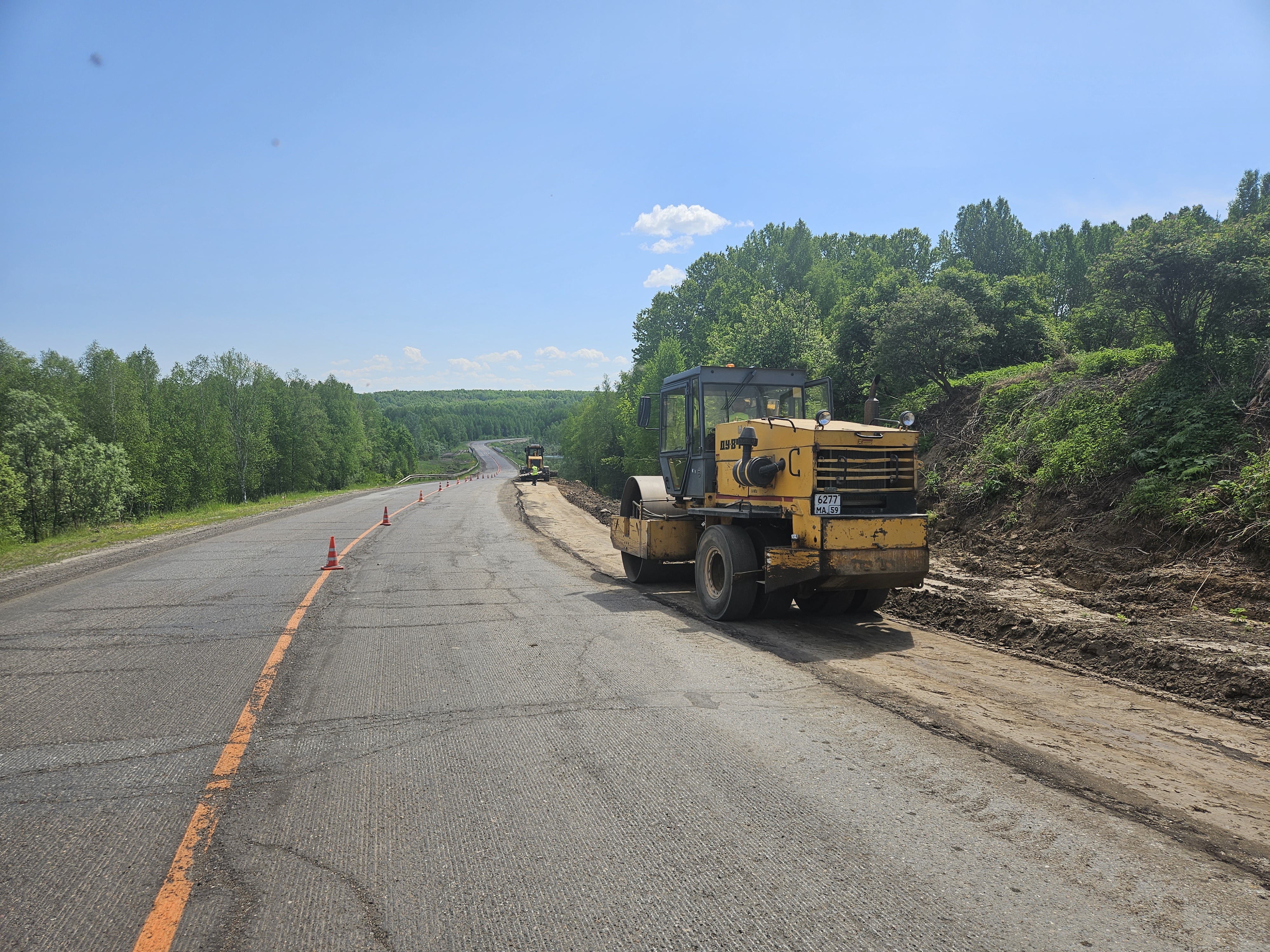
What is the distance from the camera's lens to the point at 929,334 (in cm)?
2056

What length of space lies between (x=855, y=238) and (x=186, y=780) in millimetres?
71145

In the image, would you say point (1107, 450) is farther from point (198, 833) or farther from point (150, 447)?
point (150, 447)

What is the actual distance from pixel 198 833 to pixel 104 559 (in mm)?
14422

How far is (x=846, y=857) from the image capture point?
3.32m

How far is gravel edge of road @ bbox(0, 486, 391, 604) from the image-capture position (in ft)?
38.3

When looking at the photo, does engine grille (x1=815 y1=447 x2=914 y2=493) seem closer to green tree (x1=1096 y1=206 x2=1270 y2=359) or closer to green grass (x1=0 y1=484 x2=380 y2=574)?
green tree (x1=1096 y1=206 x2=1270 y2=359)

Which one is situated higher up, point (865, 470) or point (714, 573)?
point (865, 470)

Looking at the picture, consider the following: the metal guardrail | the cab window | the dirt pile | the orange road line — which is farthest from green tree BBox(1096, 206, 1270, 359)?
the metal guardrail

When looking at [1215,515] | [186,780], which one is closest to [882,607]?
[1215,515]

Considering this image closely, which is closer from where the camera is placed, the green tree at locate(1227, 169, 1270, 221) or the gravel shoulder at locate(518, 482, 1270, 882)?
the gravel shoulder at locate(518, 482, 1270, 882)

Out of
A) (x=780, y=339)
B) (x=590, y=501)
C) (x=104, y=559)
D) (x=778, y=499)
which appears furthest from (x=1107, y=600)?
(x=780, y=339)

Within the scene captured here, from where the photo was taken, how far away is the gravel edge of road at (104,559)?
1168 cm

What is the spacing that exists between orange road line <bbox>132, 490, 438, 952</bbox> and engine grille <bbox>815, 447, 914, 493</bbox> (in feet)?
18.6

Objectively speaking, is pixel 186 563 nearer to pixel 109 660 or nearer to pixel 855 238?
pixel 109 660
